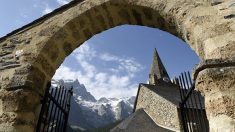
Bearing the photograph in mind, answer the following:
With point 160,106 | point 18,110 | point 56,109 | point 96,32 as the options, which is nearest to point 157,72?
point 160,106

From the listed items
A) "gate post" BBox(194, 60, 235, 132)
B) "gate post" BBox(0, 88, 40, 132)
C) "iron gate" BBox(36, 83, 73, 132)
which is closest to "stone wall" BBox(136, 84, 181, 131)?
"iron gate" BBox(36, 83, 73, 132)

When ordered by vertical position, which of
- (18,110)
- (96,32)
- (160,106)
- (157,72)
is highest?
(157,72)

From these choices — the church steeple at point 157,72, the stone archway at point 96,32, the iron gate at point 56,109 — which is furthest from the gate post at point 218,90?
the church steeple at point 157,72

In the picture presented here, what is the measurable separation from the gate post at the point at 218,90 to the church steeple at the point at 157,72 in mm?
28918

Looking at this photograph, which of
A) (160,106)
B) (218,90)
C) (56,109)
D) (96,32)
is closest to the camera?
(218,90)

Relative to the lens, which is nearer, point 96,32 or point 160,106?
point 96,32

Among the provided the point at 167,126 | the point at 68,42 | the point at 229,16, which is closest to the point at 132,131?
the point at 167,126

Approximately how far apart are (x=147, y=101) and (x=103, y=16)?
18167mm

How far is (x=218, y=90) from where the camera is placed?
224 centimetres

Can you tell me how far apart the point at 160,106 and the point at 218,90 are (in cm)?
1741

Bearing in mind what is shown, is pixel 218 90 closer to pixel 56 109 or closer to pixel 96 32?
pixel 56 109

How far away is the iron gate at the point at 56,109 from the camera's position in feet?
11.7

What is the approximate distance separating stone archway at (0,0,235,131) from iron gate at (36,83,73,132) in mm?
127

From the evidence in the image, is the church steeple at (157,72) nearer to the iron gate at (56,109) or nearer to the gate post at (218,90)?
the iron gate at (56,109)
